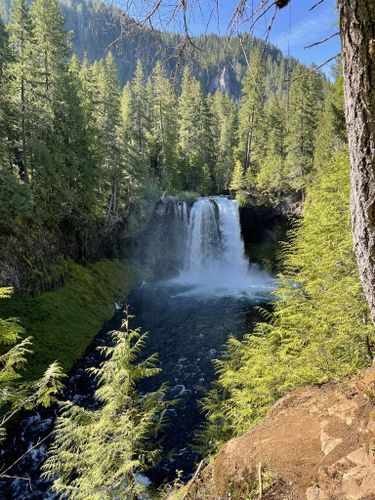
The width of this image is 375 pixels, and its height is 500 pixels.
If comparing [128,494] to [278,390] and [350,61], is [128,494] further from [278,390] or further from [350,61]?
[350,61]

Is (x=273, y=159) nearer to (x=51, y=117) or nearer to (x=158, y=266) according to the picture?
(x=158, y=266)

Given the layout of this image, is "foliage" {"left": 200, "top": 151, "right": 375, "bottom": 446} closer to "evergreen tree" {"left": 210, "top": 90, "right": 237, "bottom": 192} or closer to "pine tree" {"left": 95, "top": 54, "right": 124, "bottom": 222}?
"pine tree" {"left": 95, "top": 54, "right": 124, "bottom": 222}

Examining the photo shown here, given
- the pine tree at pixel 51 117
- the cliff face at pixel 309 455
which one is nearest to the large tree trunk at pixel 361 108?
the cliff face at pixel 309 455

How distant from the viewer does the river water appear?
1133cm

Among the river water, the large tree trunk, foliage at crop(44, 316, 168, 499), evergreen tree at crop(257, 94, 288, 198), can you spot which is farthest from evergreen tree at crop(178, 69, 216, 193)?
the large tree trunk

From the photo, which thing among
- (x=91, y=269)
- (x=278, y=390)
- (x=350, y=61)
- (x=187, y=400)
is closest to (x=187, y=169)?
(x=91, y=269)

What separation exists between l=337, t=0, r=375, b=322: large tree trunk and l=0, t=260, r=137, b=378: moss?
571 inches

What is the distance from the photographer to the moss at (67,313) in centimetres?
1670

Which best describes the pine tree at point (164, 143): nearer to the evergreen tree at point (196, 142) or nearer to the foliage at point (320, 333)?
the evergreen tree at point (196, 142)

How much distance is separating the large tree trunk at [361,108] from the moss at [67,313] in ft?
47.6

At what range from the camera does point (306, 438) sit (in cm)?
499

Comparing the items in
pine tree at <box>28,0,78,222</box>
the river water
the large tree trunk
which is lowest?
the river water

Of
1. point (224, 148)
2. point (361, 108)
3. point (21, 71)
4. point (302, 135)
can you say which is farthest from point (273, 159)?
point (361, 108)

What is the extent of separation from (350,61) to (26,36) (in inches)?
958
